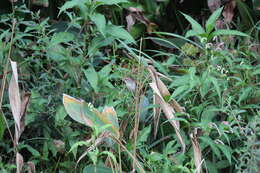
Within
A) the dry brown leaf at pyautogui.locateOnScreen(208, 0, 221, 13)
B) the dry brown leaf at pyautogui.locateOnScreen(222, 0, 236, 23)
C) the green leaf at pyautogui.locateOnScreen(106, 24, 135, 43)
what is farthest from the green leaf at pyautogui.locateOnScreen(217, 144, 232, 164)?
Answer: the dry brown leaf at pyautogui.locateOnScreen(208, 0, 221, 13)

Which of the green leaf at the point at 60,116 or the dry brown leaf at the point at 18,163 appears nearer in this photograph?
the dry brown leaf at the point at 18,163

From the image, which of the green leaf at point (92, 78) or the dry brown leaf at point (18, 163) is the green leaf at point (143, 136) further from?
the dry brown leaf at point (18, 163)

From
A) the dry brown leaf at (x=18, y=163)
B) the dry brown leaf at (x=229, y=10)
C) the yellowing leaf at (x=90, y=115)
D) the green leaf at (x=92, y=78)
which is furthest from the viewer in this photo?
the dry brown leaf at (x=229, y=10)

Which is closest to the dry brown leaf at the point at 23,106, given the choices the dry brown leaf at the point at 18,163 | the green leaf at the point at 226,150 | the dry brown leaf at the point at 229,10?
the dry brown leaf at the point at 18,163

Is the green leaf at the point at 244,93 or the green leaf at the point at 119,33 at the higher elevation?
the green leaf at the point at 119,33

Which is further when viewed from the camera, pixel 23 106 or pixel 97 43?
pixel 97 43

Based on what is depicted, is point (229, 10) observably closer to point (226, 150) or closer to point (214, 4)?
point (214, 4)

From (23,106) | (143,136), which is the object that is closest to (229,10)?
(143,136)

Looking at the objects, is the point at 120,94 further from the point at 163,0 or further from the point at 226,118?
the point at 163,0

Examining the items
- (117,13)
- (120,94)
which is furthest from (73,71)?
(117,13)

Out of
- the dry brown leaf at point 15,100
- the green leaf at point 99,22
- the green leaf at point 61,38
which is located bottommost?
the dry brown leaf at point 15,100

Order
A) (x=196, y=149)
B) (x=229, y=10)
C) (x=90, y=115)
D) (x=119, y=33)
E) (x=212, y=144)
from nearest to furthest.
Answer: (x=90, y=115) → (x=196, y=149) → (x=212, y=144) → (x=119, y=33) → (x=229, y=10)

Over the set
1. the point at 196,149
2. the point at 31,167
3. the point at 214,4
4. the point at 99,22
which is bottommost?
the point at 31,167

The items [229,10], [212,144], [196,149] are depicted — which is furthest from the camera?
[229,10]
